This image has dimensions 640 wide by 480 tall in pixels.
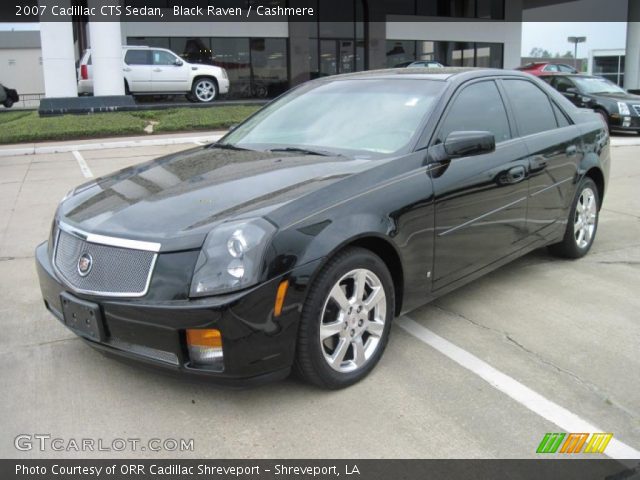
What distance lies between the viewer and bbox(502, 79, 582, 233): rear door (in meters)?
4.49

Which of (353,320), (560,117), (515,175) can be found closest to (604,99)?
(560,117)

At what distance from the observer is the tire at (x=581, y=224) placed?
5133 mm

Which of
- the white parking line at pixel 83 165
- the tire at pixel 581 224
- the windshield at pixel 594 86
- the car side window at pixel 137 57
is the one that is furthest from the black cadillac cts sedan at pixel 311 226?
the car side window at pixel 137 57

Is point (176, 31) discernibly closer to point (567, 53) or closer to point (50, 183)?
point (50, 183)

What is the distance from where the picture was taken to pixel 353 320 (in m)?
3.14

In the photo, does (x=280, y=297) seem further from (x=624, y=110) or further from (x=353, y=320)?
(x=624, y=110)

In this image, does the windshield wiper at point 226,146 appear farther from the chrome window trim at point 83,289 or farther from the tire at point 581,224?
the tire at point 581,224

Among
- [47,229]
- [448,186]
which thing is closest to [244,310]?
[448,186]

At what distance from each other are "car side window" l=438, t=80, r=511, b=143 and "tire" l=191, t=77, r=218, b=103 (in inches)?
652

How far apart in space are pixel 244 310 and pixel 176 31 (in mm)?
23603

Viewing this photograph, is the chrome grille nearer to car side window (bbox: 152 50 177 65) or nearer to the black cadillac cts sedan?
the black cadillac cts sedan

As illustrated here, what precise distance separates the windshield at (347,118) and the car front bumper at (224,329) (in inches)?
47.8

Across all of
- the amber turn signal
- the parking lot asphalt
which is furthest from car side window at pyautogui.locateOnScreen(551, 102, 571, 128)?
the amber turn signal

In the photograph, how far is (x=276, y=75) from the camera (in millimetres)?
26781
